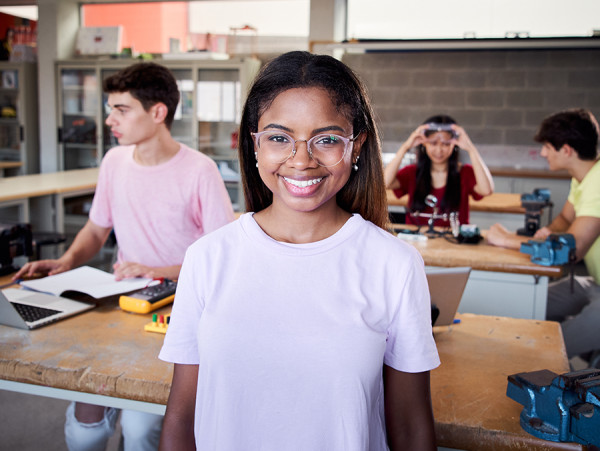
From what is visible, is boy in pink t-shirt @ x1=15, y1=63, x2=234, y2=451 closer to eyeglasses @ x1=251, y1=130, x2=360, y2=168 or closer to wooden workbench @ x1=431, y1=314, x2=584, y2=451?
wooden workbench @ x1=431, y1=314, x2=584, y2=451

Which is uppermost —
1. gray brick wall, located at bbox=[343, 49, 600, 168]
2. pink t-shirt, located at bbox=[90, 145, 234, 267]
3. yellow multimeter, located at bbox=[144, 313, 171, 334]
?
gray brick wall, located at bbox=[343, 49, 600, 168]

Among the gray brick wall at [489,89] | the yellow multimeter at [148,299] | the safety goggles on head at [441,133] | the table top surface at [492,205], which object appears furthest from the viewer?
the gray brick wall at [489,89]

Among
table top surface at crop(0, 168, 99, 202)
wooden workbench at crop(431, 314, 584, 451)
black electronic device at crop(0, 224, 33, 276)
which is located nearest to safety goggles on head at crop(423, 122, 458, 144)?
wooden workbench at crop(431, 314, 584, 451)

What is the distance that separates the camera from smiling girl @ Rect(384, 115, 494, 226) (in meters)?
3.36

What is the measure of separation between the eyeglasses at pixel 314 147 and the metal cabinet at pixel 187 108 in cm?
501

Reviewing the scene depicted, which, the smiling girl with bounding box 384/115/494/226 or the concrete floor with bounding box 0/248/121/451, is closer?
→ the concrete floor with bounding box 0/248/121/451

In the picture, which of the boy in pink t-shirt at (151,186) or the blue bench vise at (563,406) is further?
the boy in pink t-shirt at (151,186)

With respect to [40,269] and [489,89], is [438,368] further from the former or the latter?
[489,89]

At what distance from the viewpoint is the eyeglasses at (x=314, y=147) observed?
1023 millimetres

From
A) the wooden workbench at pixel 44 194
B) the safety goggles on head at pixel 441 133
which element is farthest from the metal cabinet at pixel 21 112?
the safety goggles on head at pixel 441 133

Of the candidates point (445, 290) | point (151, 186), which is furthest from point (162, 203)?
point (445, 290)

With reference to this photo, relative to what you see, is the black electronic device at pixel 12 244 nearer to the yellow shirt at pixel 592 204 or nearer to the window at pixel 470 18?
the yellow shirt at pixel 592 204

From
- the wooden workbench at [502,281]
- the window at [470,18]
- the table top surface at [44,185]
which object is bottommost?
the wooden workbench at [502,281]

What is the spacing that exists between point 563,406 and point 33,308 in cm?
137
